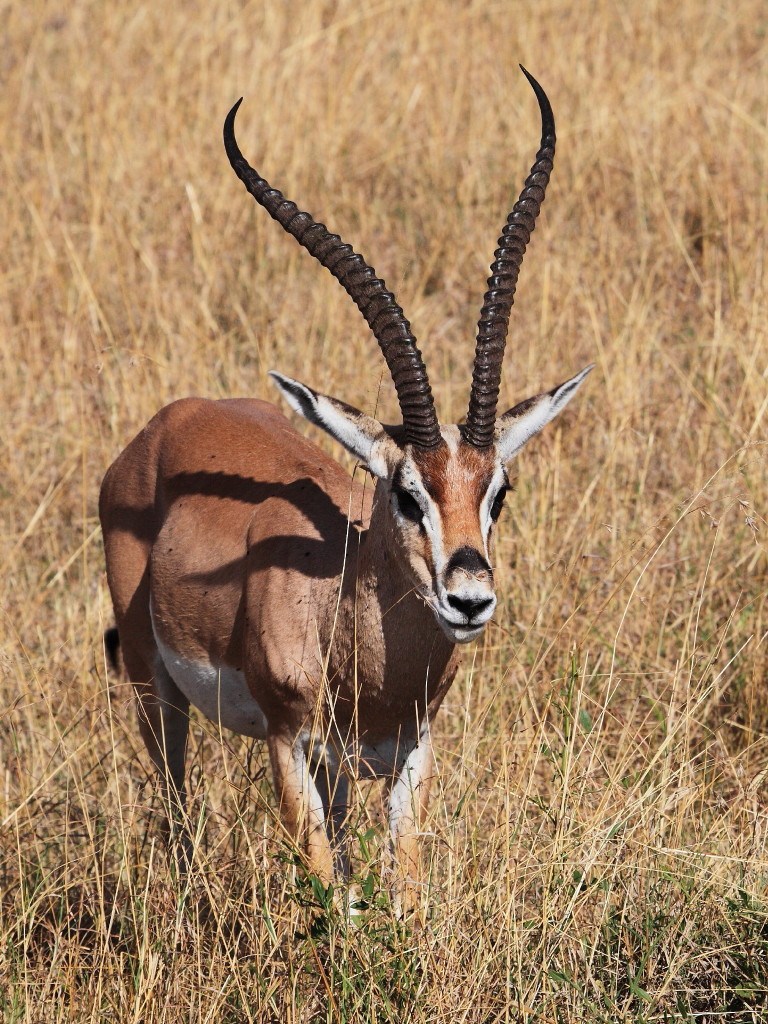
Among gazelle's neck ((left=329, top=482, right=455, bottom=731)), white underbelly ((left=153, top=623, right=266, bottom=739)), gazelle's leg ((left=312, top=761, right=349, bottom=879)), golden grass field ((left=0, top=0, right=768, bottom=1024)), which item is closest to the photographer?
golden grass field ((left=0, top=0, right=768, bottom=1024))

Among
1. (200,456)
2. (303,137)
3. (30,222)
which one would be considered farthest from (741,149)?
(200,456)

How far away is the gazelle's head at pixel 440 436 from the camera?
13.0ft

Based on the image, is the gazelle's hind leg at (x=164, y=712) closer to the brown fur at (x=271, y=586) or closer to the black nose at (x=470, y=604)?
the brown fur at (x=271, y=586)

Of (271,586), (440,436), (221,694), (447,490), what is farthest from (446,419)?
(447,490)

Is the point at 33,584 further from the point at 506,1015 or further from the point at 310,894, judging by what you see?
the point at 506,1015

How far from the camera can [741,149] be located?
906 centimetres

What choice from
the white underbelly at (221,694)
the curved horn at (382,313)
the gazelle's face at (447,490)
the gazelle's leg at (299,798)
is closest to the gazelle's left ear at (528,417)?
the gazelle's face at (447,490)

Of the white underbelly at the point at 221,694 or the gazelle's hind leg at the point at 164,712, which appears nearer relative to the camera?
the white underbelly at the point at 221,694

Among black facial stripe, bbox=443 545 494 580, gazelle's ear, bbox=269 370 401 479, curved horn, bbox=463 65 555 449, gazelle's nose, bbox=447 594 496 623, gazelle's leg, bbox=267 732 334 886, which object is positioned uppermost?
curved horn, bbox=463 65 555 449

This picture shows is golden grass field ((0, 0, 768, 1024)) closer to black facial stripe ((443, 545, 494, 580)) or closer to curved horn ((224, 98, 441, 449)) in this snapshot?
black facial stripe ((443, 545, 494, 580))

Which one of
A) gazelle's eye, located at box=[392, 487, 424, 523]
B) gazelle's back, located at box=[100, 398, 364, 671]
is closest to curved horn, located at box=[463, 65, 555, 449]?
gazelle's eye, located at box=[392, 487, 424, 523]

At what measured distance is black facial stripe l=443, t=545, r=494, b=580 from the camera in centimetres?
391

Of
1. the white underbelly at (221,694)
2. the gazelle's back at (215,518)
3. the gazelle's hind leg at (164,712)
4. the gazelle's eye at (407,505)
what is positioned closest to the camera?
the gazelle's eye at (407,505)

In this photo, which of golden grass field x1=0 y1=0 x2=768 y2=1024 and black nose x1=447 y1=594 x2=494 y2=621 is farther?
golden grass field x1=0 y1=0 x2=768 y2=1024
